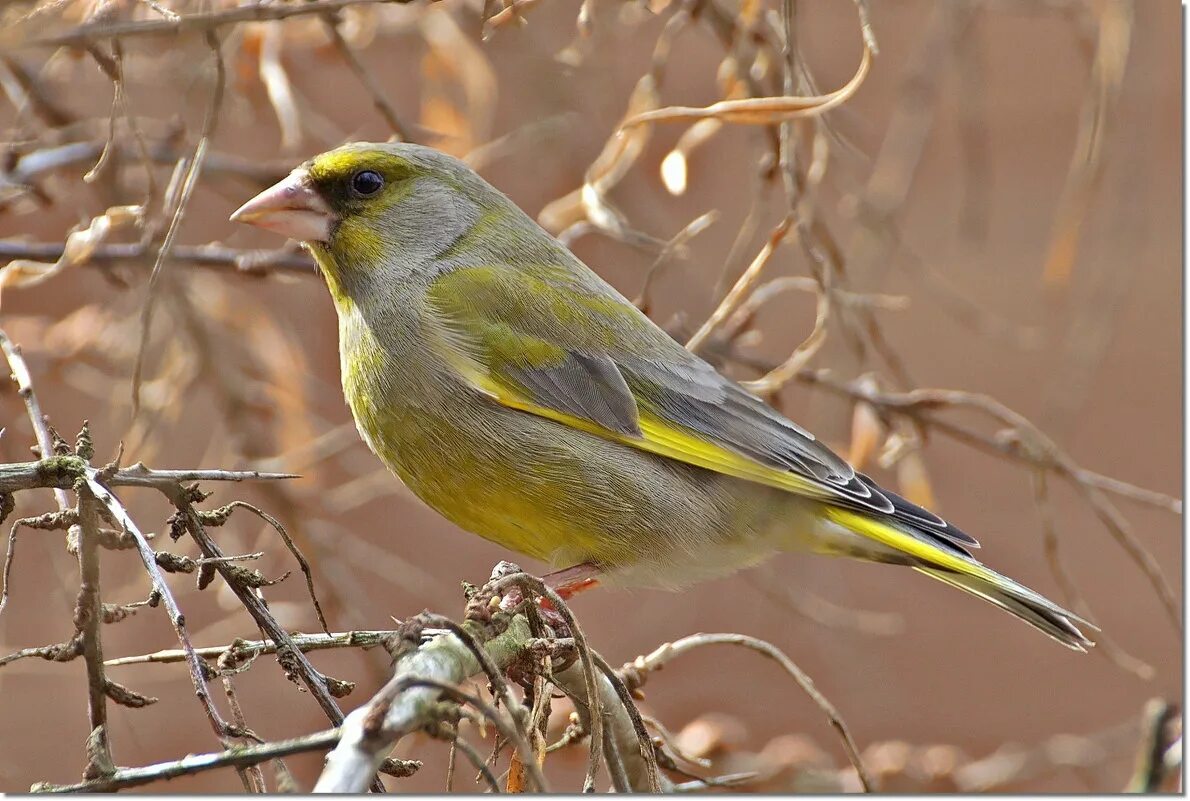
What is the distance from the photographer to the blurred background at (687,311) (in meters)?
3.13

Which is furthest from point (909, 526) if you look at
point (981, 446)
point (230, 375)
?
point (230, 375)

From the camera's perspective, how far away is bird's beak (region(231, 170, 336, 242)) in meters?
2.91

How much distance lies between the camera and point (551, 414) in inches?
114

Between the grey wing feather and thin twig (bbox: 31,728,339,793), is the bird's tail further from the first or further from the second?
thin twig (bbox: 31,728,339,793)

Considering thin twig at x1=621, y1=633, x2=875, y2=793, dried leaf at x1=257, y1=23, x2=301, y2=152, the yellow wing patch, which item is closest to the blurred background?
dried leaf at x1=257, y1=23, x2=301, y2=152

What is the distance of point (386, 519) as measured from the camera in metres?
5.17

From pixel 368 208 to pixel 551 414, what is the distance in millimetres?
709

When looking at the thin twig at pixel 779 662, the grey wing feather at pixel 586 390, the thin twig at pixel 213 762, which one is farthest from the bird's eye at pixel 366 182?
the thin twig at pixel 213 762

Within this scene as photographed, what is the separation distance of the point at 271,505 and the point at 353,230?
831mm

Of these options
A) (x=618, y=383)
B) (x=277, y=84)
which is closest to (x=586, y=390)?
(x=618, y=383)

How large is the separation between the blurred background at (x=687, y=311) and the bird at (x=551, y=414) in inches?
6.7

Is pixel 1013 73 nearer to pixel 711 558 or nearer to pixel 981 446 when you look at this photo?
pixel 981 446

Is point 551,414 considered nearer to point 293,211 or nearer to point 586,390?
point 586,390

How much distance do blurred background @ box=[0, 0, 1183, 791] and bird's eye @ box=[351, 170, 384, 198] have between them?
0.15 metres
